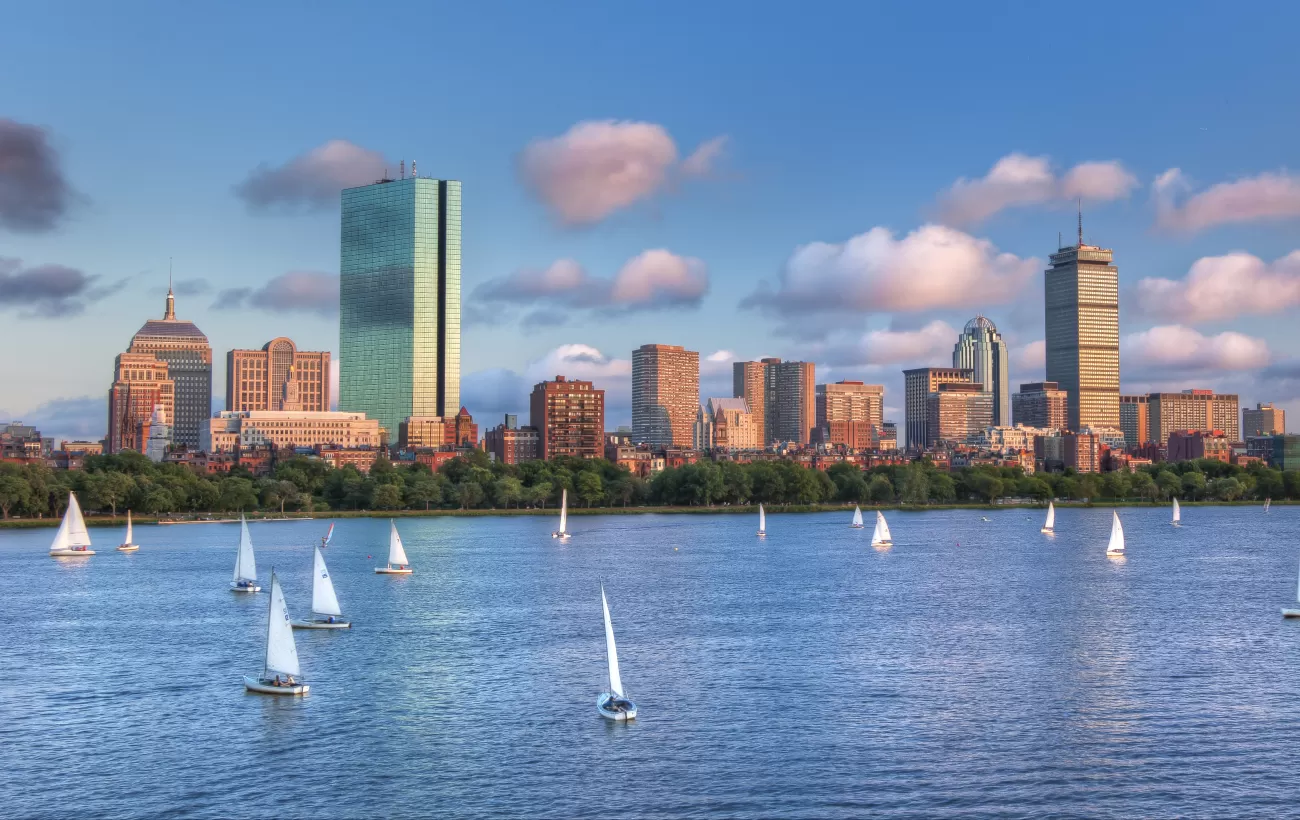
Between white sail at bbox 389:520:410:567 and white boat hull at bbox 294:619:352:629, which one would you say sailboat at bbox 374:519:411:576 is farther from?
white boat hull at bbox 294:619:352:629

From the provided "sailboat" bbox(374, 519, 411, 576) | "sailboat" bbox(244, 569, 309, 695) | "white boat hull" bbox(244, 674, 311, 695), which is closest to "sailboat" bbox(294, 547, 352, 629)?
"sailboat" bbox(244, 569, 309, 695)

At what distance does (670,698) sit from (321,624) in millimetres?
29307

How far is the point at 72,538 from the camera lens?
437 feet

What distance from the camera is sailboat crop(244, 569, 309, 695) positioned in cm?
5916

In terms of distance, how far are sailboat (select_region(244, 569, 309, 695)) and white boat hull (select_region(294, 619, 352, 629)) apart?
18851mm

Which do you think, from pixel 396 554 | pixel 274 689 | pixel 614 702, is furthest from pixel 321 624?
pixel 396 554

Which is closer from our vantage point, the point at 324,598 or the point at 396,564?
the point at 324,598

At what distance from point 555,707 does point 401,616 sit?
31.6 meters

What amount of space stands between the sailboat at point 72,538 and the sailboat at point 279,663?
80.3m

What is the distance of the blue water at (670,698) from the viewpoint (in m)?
45.0

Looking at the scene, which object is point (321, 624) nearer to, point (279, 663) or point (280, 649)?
point (279, 663)

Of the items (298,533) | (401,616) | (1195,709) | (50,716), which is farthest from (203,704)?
(298,533)

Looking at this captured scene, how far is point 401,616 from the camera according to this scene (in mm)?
85938

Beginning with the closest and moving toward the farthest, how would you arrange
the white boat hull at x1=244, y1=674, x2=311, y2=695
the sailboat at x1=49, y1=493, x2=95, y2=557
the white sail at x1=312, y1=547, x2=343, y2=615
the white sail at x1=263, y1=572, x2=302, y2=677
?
the white boat hull at x1=244, y1=674, x2=311, y2=695 → the white sail at x1=263, y1=572, x2=302, y2=677 → the white sail at x1=312, y1=547, x2=343, y2=615 → the sailboat at x1=49, y1=493, x2=95, y2=557
